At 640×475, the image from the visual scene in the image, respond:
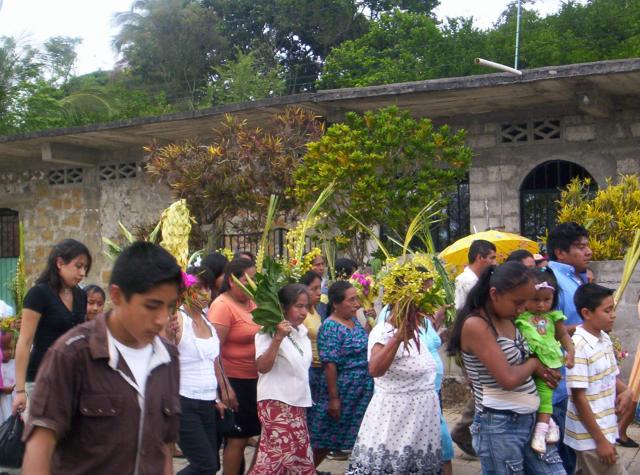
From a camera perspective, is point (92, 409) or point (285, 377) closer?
point (92, 409)

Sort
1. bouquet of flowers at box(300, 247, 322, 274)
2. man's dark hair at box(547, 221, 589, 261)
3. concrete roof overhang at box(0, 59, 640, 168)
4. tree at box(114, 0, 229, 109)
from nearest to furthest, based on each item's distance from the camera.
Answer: man's dark hair at box(547, 221, 589, 261)
bouquet of flowers at box(300, 247, 322, 274)
concrete roof overhang at box(0, 59, 640, 168)
tree at box(114, 0, 229, 109)

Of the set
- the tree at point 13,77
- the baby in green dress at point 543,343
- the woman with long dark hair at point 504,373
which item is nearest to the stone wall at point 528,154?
the baby in green dress at point 543,343

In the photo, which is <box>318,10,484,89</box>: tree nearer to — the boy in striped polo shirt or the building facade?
the building facade

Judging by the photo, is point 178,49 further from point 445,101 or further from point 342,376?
point 342,376

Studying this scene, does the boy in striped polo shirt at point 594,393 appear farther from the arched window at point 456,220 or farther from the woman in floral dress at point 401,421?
the arched window at point 456,220

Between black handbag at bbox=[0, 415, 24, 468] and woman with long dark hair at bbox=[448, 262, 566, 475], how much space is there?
3110 millimetres

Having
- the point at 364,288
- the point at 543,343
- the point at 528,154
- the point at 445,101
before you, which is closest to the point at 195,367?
the point at 364,288

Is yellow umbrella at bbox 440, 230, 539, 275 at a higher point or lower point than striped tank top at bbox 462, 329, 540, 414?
higher

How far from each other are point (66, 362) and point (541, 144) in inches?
385

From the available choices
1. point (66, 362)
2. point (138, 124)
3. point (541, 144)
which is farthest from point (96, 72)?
point (66, 362)

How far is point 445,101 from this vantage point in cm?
1143

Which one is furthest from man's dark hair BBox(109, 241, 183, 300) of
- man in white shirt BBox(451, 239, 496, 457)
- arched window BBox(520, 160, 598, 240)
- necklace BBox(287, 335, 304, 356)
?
arched window BBox(520, 160, 598, 240)

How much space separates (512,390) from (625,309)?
200 inches

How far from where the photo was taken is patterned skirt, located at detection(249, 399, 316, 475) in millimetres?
5969
